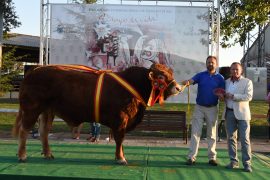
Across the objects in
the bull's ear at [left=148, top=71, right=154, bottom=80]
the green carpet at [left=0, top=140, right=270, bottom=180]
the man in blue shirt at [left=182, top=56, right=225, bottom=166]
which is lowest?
the green carpet at [left=0, top=140, right=270, bottom=180]

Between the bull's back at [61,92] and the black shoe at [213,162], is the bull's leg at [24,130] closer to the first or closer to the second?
the bull's back at [61,92]

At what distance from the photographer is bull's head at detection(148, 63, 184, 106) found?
22.7ft

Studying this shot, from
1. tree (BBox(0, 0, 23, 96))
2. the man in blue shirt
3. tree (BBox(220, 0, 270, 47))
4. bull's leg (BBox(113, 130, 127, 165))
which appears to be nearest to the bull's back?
bull's leg (BBox(113, 130, 127, 165))

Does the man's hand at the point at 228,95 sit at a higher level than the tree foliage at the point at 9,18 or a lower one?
lower

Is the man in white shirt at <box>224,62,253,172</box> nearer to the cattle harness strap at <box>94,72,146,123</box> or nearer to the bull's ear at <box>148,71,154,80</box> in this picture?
the bull's ear at <box>148,71,154,80</box>

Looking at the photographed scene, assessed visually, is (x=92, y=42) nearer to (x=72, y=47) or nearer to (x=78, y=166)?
(x=72, y=47)

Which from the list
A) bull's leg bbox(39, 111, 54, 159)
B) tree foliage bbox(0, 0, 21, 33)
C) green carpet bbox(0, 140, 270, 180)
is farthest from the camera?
tree foliage bbox(0, 0, 21, 33)

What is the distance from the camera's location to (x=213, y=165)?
7.30m

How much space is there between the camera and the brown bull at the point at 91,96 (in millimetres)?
6977

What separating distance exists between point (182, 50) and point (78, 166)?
6435 millimetres

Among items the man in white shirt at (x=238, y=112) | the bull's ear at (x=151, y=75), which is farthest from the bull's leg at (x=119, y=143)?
the man in white shirt at (x=238, y=112)

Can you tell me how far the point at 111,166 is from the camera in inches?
271

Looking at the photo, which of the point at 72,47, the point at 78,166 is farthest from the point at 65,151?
the point at 72,47

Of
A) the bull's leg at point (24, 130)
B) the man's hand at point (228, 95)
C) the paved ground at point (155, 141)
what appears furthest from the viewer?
the paved ground at point (155, 141)
